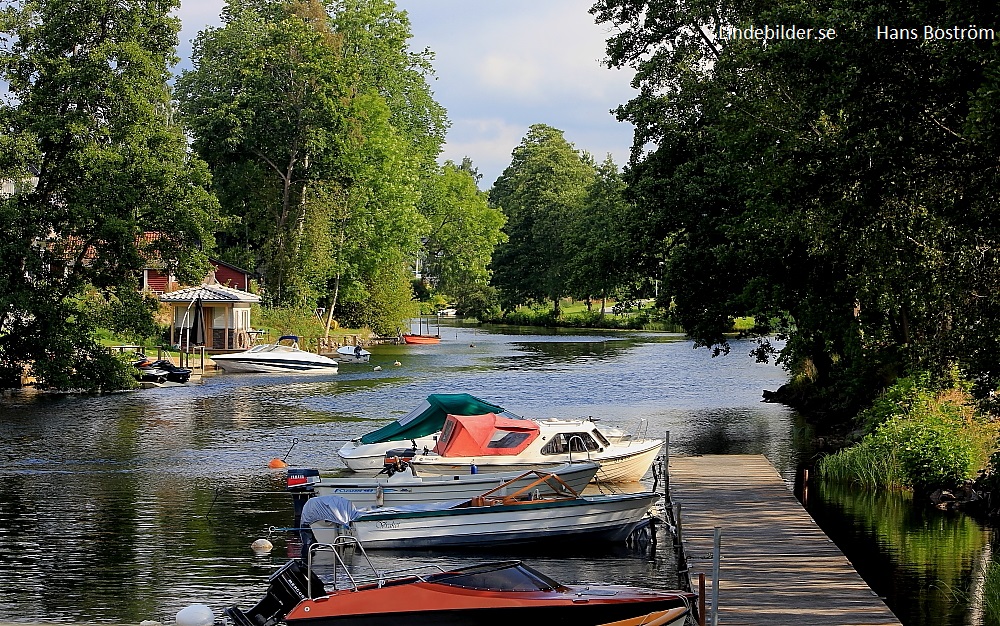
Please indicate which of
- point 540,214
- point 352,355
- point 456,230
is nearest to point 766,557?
point 352,355

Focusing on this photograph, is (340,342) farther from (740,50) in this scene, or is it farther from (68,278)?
(740,50)

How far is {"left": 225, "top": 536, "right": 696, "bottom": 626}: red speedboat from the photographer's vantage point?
14414mm

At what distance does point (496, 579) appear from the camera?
14.8 meters

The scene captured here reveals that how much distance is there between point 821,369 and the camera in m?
41.8

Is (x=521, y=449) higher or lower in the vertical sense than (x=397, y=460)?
higher

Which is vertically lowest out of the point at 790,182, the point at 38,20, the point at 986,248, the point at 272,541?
the point at 272,541

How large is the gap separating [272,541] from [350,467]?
5.86m

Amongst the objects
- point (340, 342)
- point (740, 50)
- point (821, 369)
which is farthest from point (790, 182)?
point (340, 342)

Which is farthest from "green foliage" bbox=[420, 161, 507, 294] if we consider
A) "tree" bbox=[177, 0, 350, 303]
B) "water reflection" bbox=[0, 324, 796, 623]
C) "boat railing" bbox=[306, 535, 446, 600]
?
"boat railing" bbox=[306, 535, 446, 600]

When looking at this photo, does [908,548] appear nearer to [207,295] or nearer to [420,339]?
[207,295]

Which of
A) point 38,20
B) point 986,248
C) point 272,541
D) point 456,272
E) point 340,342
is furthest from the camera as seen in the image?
point 456,272

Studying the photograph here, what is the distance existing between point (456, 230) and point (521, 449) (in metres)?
75.8

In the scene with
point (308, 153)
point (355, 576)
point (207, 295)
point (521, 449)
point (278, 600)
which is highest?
point (308, 153)

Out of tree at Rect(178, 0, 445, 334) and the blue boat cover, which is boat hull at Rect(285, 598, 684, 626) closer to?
the blue boat cover
